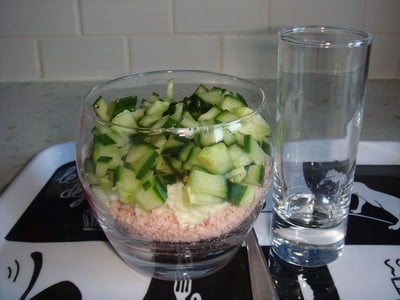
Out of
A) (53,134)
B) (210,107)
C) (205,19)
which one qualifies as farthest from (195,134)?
(205,19)

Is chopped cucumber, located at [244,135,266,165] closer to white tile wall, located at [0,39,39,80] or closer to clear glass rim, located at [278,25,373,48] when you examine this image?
clear glass rim, located at [278,25,373,48]

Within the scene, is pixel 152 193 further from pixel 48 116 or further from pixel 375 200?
pixel 48 116

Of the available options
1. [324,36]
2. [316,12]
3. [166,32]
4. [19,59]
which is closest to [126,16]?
[166,32]

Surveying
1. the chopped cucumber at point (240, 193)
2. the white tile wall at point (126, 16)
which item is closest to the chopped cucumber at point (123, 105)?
the chopped cucumber at point (240, 193)

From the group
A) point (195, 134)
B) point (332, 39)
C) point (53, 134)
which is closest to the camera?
point (195, 134)

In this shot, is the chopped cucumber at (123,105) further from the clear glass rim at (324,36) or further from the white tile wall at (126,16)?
the white tile wall at (126,16)

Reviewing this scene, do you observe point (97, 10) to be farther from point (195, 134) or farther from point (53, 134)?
A: point (195, 134)
